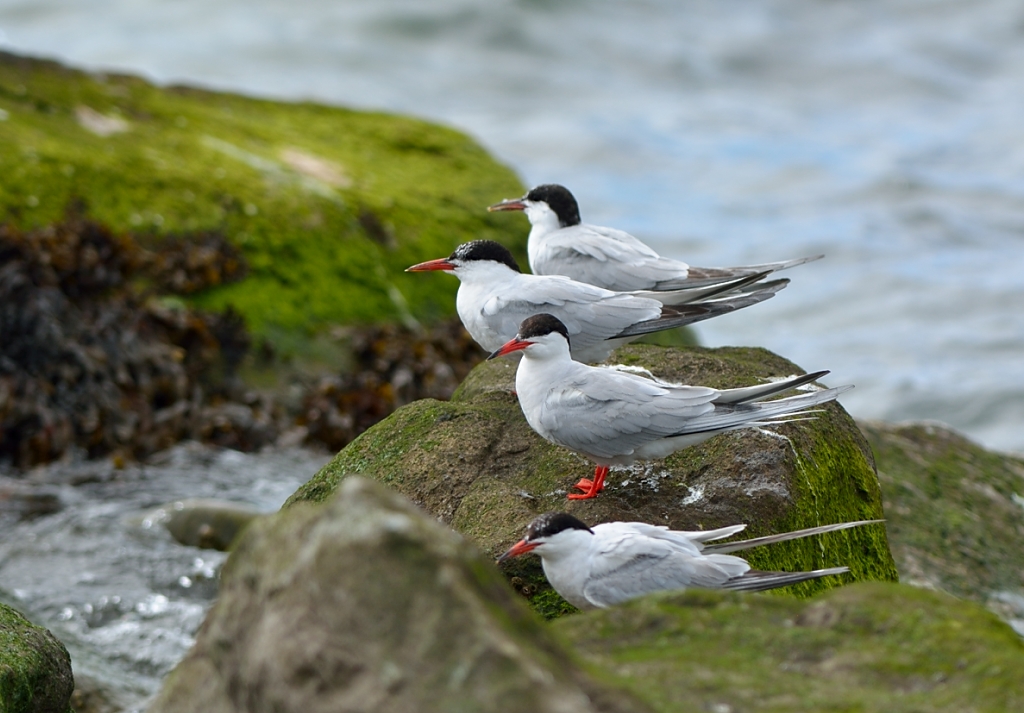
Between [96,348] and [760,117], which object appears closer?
[96,348]

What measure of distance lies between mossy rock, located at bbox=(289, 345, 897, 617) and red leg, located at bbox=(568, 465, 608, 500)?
0.04 metres

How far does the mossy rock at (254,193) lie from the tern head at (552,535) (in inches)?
214

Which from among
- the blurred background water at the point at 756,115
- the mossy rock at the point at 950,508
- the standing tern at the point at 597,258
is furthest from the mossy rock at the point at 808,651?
the blurred background water at the point at 756,115

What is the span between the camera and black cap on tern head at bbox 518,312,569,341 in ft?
15.3

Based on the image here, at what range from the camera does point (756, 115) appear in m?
20.4

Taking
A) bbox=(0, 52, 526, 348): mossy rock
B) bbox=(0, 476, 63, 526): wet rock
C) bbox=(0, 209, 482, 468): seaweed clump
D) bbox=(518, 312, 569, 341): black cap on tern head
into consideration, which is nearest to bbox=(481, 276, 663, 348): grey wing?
bbox=(518, 312, 569, 341): black cap on tern head

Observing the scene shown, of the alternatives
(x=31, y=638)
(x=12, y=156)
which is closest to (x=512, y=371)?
(x=31, y=638)

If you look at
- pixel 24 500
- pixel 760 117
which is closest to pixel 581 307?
pixel 24 500

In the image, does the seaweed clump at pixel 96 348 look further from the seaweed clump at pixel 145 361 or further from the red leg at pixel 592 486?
the red leg at pixel 592 486

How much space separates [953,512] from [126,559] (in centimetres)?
477

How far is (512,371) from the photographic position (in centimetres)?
580

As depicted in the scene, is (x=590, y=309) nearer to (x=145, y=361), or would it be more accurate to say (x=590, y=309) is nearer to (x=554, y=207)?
(x=554, y=207)

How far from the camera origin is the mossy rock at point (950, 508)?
247 inches

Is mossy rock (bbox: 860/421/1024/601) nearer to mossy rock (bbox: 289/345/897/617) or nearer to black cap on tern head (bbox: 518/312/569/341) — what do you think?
mossy rock (bbox: 289/345/897/617)
